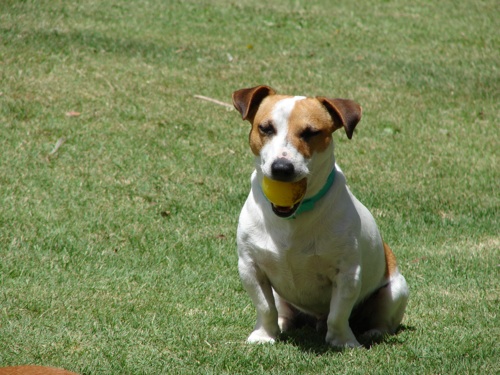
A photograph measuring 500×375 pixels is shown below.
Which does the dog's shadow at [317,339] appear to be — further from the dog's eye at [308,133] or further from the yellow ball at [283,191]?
the dog's eye at [308,133]

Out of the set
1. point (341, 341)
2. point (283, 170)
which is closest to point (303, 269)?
point (341, 341)

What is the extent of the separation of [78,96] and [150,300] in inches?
196

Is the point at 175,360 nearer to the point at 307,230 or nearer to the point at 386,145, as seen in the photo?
the point at 307,230

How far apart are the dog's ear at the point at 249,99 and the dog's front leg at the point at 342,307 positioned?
3.68 feet

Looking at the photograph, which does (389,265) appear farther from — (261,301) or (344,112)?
(344,112)

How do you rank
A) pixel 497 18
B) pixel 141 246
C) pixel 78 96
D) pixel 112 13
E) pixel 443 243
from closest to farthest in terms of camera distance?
Result: 1. pixel 141 246
2. pixel 443 243
3. pixel 78 96
4. pixel 112 13
5. pixel 497 18

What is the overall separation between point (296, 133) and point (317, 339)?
138 cm

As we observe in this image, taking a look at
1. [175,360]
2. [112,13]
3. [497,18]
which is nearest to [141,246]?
[175,360]

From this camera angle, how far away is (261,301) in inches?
193

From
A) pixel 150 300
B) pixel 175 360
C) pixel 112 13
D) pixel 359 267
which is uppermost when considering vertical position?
pixel 359 267

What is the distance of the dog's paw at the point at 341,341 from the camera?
4.88 metres

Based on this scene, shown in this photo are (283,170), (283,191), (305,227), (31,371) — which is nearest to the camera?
(31,371)

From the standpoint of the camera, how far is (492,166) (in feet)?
31.0

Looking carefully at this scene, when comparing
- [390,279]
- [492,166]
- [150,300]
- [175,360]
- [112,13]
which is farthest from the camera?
[112,13]
